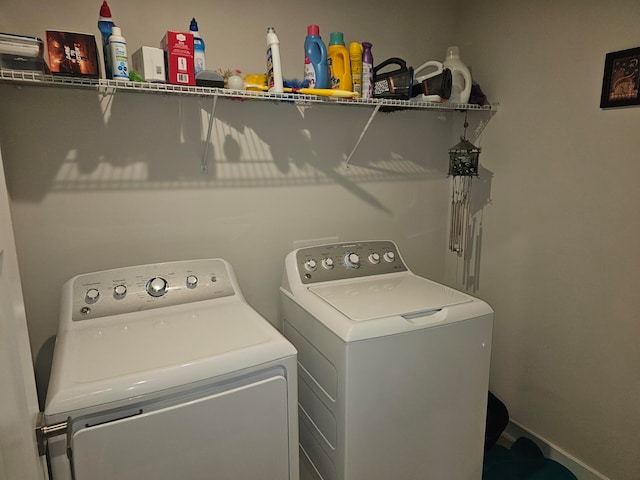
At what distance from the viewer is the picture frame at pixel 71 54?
4.07 ft

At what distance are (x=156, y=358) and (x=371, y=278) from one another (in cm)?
103

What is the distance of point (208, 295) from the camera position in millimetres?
1623

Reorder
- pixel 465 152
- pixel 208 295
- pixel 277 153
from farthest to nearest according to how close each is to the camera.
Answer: pixel 465 152 < pixel 277 153 < pixel 208 295

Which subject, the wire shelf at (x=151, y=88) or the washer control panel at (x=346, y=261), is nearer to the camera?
the wire shelf at (x=151, y=88)

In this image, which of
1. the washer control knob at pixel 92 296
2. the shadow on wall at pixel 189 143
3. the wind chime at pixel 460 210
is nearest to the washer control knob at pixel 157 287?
the washer control knob at pixel 92 296

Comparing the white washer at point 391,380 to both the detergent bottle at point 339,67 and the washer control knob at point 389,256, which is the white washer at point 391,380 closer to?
the washer control knob at point 389,256

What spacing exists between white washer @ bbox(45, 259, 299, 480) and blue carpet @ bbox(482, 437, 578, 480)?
1.15 meters

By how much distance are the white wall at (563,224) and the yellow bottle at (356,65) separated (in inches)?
30.3

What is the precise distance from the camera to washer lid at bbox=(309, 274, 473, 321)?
1.45 metres

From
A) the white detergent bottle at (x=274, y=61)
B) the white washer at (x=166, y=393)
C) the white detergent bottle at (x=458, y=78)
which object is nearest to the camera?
the white washer at (x=166, y=393)

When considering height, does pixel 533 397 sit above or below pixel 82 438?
below

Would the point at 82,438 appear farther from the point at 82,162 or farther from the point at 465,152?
the point at 465,152

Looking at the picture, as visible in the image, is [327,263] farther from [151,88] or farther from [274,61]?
[151,88]

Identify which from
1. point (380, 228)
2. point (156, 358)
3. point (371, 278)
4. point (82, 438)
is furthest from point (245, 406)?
point (380, 228)
